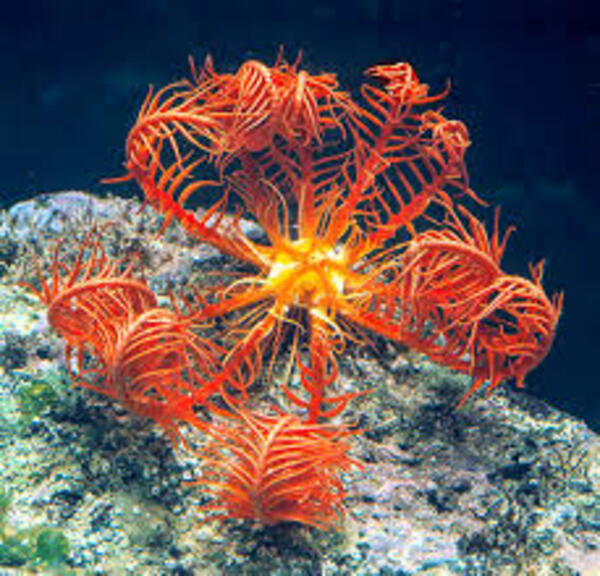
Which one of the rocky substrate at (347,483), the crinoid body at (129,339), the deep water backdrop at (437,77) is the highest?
the deep water backdrop at (437,77)

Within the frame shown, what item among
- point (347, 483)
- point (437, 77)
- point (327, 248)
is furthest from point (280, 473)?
point (437, 77)

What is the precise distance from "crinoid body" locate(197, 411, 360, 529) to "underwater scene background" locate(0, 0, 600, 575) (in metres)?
0.01

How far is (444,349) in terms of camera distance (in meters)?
2.75

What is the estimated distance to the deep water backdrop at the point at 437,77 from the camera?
377cm

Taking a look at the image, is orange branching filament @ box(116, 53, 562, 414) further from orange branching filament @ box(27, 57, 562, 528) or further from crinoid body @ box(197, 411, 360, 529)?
crinoid body @ box(197, 411, 360, 529)

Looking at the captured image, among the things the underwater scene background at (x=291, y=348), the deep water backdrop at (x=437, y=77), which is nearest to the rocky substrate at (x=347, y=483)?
the underwater scene background at (x=291, y=348)

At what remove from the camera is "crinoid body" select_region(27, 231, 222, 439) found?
2.33 metres

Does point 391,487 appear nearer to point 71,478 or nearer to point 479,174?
point 71,478

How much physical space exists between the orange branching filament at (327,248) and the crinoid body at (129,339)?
0.96 ft

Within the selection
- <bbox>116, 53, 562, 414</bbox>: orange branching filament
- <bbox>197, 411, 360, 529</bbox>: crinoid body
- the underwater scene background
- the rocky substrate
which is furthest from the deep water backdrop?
<bbox>197, 411, 360, 529</bbox>: crinoid body

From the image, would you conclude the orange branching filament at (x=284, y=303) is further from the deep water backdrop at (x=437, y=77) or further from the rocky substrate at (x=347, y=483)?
the deep water backdrop at (x=437, y=77)

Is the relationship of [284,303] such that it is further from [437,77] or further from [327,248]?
[437,77]

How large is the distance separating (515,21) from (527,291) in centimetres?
221

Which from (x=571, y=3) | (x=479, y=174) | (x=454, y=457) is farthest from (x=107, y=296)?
(x=571, y=3)
